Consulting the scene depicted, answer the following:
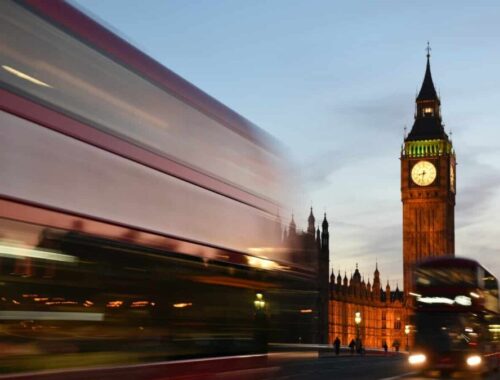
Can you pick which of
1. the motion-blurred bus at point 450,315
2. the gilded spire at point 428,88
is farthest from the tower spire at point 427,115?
the motion-blurred bus at point 450,315

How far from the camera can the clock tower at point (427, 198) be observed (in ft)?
303

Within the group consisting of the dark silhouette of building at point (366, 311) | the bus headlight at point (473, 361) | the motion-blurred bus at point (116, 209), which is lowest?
the bus headlight at point (473, 361)

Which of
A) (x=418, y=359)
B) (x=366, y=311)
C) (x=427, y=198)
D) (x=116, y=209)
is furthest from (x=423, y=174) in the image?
(x=116, y=209)

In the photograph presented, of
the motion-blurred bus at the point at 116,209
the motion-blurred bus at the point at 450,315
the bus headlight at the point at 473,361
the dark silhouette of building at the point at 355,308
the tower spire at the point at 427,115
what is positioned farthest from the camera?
the tower spire at the point at 427,115

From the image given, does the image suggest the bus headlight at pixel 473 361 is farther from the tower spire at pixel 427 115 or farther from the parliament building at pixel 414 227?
the tower spire at pixel 427 115

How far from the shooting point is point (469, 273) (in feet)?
64.2

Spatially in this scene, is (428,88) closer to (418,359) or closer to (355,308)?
(355,308)

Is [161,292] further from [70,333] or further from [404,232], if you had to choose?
[404,232]

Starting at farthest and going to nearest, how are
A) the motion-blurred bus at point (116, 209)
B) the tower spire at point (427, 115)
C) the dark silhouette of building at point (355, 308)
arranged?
the tower spire at point (427, 115) → the dark silhouette of building at point (355, 308) → the motion-blurred bus at point (116, 209)

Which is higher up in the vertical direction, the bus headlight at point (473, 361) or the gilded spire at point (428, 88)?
the gilded spire at point (428, 88)

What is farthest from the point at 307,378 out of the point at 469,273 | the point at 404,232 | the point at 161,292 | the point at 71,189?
the point at 404,232

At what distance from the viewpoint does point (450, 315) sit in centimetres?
1955

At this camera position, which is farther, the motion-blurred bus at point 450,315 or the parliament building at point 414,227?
the parliament building at point 414,227

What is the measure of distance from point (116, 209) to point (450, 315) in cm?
1498
